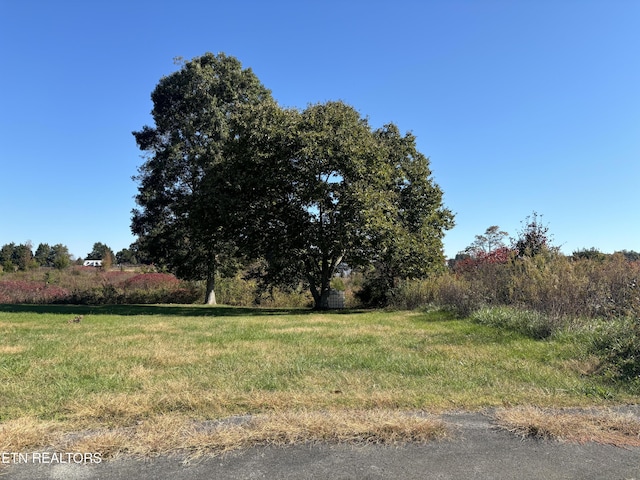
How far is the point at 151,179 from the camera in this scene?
81.8 ft

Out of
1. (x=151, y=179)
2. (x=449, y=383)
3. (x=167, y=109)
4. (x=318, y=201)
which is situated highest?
(x=167, y=109)

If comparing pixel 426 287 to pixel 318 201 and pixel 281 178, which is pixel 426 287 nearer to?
pixel 318 201

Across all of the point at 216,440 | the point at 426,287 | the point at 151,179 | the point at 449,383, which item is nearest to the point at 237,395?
the point at 216,440

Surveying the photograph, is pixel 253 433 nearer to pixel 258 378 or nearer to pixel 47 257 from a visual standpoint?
pixel 258 378

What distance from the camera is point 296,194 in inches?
703

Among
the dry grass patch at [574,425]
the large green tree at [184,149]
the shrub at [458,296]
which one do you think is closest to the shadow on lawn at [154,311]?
the shrub at [458,296]

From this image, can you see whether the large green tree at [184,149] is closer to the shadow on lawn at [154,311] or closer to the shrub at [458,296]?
the shadow on lawn at [154,311]

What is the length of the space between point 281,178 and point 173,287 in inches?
567

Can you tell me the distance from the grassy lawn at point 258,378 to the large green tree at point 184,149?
1485 centimetres

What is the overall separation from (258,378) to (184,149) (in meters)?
21.4

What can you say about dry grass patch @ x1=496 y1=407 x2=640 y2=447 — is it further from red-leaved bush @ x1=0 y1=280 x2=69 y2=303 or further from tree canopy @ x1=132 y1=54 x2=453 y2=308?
red-leaved bush @ x1=0 y1=280 x2=69 y2=303

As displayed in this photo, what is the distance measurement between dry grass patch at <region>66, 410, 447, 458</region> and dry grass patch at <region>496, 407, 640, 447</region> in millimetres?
701

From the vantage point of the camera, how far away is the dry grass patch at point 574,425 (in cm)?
367

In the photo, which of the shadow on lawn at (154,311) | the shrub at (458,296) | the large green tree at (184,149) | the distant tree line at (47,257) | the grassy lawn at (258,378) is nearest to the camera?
the grassy lawn at (258,378)
